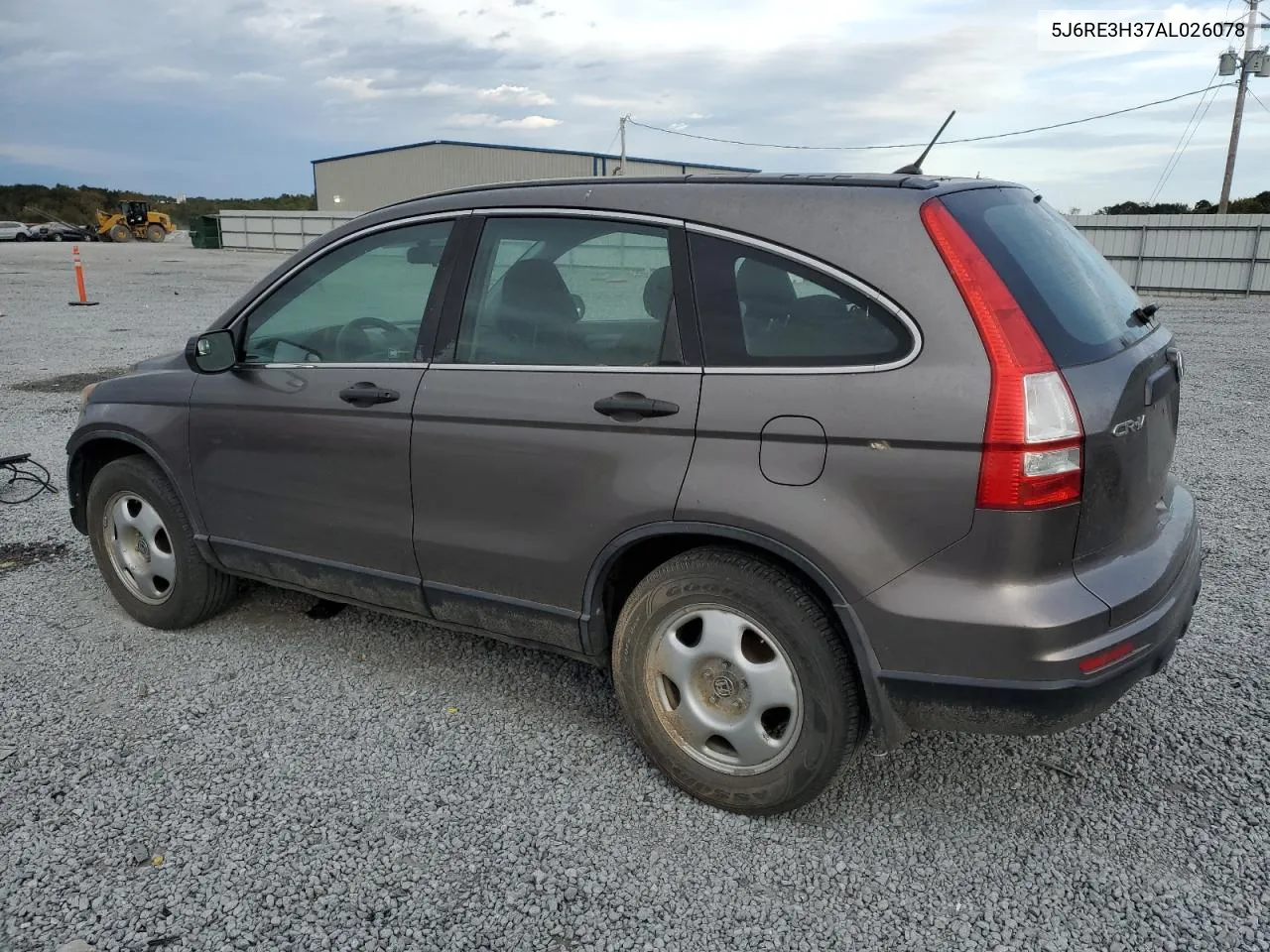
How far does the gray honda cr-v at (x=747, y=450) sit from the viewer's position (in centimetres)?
238

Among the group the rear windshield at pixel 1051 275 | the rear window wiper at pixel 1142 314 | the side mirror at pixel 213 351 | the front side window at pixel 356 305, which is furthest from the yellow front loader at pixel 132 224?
the rear window wiper at pixel 1142 314

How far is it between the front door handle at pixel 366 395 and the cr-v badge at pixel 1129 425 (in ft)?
7.14

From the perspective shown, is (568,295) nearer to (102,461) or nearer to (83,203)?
(102,461)

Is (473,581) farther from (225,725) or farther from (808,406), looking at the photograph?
(808,406)

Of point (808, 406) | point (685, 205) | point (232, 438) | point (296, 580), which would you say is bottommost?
point (296, 580)

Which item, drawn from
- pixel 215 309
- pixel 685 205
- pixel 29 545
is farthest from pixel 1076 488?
pixel 215 309

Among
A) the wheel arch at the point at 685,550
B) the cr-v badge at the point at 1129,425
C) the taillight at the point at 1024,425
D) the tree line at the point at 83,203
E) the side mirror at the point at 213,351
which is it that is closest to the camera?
the taillight at the point at 1024,425

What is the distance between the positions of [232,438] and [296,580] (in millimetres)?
599

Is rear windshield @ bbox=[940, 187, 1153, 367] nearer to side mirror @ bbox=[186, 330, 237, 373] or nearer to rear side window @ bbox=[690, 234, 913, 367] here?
rear side window @ bbox=[690, 234, 913, 367]

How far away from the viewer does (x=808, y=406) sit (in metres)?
2.53

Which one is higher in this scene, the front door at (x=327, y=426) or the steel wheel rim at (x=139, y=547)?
the front door at (x=327, y=426)

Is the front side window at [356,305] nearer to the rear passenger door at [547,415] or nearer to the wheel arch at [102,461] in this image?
the rear passenger door at [547,415]

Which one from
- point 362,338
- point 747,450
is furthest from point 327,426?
point 747,450

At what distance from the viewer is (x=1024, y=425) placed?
7.52ft
